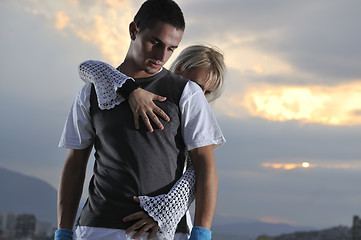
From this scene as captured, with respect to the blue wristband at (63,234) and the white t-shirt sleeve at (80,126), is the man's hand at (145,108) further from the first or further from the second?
the blue wristband at (63,234)

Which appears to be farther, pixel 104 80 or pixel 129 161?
pixel 104 80

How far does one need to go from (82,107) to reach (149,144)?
279 millimetres

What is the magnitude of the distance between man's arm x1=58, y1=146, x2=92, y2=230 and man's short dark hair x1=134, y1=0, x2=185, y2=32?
1.43 feet

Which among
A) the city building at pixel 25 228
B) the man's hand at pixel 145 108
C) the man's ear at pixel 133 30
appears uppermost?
the man's ear at pixel 133 30

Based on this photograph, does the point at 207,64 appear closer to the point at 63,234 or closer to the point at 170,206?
the point at 170,206

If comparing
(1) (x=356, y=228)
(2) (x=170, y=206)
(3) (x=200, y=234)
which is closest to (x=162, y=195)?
(2) (x=170, y=206)

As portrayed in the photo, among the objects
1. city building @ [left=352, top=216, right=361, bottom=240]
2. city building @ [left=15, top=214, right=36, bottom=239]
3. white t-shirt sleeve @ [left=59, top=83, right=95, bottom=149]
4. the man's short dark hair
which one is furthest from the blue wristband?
city building @ [left=15, top=214, right=36, bottom=239]

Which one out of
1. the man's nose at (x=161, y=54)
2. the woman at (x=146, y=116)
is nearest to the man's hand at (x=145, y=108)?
the woman at (x=146, y=116)

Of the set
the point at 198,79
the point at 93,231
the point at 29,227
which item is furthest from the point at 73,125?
the point at 29,227

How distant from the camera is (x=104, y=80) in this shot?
1.53m

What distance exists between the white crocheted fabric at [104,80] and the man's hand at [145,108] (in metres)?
0.05

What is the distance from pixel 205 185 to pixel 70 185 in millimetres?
454

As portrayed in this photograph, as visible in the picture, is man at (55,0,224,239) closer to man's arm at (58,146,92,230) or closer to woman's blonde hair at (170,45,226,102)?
man's arm at (58,146,92,230)

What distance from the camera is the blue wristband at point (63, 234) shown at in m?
1.55
